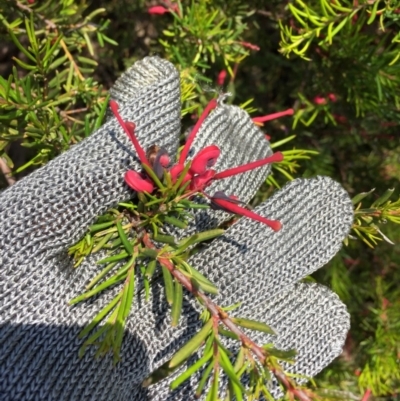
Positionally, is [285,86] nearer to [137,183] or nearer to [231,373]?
[137,183]

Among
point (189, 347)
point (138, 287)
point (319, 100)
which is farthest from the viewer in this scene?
point (319, 100)

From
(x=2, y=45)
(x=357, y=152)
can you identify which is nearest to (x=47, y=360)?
(x=2, y=45)

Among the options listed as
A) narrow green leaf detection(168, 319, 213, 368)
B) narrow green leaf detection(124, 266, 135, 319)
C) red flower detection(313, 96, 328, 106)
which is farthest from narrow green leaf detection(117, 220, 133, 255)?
red flower detection(313, 96, 328, 106)

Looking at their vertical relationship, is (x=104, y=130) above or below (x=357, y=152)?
above

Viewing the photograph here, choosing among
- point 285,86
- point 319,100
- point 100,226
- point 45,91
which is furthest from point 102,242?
point 285,86

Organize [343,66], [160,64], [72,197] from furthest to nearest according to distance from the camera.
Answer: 1. [343,66]
2. [160,64]
3. [72,197]

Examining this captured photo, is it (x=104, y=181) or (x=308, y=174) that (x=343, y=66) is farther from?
(x=104, y=181)
